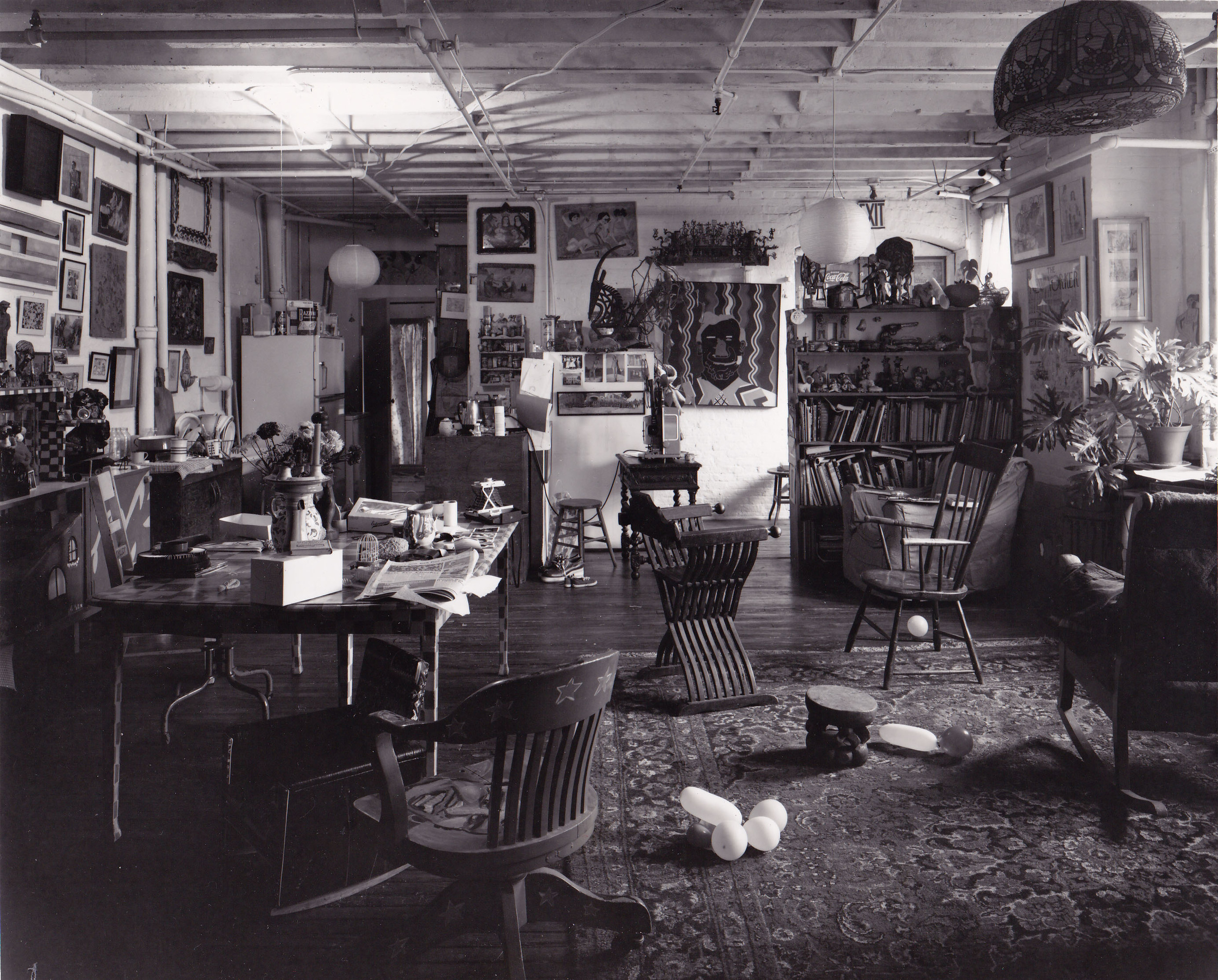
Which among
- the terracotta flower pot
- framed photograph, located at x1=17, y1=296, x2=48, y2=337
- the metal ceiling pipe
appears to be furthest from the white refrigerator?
the terracotta flower pot

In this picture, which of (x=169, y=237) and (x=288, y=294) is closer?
(x=169, y=237)

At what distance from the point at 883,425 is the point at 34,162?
653 cm

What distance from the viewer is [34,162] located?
5.82 meters

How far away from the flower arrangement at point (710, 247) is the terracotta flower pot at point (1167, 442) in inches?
167

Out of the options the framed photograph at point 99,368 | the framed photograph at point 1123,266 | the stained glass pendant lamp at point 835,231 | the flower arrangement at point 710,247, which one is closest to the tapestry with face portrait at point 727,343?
the flower arrangement at point 710,247

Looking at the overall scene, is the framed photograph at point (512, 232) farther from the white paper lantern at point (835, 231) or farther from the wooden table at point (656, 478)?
the white paper lantern at point (835, 231)

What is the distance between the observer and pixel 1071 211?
6789mm

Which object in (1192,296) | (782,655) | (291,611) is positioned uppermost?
(1192,296)

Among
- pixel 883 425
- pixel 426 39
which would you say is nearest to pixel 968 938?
pixel 426 39

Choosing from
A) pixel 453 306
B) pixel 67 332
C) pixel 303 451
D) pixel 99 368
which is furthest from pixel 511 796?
pixel 453 306

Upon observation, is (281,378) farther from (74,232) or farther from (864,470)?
(864,470)

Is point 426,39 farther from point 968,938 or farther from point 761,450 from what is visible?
point 761,450

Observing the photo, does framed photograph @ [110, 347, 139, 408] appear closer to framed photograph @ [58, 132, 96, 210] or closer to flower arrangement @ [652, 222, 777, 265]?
framed photograph @ [58, 132, 96, 210]

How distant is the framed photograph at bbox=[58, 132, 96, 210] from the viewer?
246 inches
